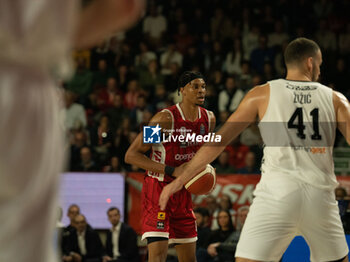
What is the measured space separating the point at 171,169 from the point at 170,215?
534 mm

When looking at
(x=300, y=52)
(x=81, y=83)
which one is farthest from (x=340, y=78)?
(x=300, y=52)

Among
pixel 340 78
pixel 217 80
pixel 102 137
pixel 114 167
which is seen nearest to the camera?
pixel 114 167

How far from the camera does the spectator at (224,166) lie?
457 inches

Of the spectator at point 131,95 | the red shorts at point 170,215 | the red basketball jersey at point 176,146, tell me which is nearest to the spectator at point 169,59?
the spectator at point 131,95

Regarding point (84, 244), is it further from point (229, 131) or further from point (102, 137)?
point (229, 131)

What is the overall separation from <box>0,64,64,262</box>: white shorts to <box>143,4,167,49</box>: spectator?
13.7 m

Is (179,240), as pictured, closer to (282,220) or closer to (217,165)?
(282,220)

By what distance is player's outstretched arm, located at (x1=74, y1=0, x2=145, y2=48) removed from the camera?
225cm

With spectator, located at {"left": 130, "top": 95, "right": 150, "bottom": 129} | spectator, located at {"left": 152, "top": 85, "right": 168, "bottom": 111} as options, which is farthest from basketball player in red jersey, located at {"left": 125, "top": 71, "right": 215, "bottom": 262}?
spectator, located at {"left": 152, "top": 85, "right": 168, "bottom": 111}

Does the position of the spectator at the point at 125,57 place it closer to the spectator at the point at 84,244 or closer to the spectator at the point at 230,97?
the spectator at the point at 230,97

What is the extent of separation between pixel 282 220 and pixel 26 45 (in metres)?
2.67

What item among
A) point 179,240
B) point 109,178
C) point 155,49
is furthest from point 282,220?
point 155,49

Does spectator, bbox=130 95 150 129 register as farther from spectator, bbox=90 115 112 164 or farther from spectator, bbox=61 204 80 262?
spectator, bbox=61 204 80 262

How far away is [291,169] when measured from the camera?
14.5 ft
